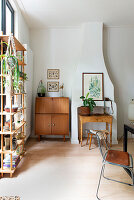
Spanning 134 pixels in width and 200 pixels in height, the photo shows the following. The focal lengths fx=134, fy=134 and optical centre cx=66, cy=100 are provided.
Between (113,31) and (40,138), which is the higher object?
(113,31)

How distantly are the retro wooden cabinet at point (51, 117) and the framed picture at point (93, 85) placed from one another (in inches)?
25.3

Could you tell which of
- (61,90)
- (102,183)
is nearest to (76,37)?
(61,90)

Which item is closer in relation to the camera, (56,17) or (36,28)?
(56,17)

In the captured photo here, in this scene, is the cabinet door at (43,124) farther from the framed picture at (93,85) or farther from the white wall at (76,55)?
the framed picture at (93,85)

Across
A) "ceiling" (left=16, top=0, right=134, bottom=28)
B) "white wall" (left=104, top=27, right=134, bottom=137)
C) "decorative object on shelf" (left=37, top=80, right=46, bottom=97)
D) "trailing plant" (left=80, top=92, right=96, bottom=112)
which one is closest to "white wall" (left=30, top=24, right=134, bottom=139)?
Result: "white wall" (left=104, top=27, right=134, bottom=137)

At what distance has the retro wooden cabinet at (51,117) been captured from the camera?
342cm

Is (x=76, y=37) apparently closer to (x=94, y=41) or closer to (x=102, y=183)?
(x=94, y=41)

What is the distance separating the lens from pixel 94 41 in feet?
11.5

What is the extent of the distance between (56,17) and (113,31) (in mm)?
1643

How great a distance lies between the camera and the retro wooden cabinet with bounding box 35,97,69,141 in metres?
3.42

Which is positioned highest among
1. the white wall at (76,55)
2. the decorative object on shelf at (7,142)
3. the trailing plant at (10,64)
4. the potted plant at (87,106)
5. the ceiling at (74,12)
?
the ceiling at (74,12)

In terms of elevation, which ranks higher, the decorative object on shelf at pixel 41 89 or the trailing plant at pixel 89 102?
the decorative object on shelf at pixel 41 89

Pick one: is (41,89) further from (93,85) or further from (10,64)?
(10,64)

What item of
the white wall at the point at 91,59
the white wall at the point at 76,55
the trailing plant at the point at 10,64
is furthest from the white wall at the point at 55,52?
the trailing plant at the point at 10,64
